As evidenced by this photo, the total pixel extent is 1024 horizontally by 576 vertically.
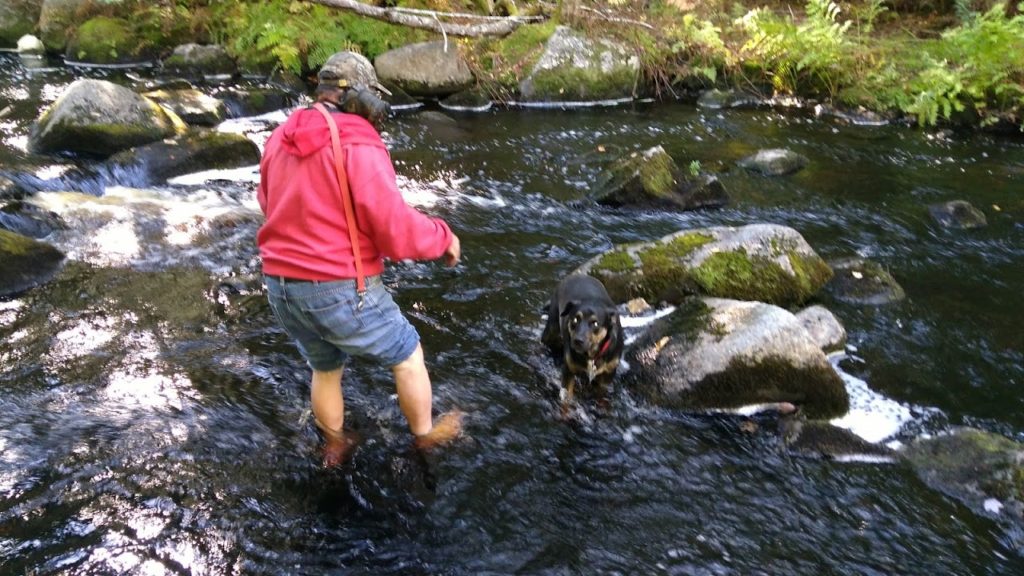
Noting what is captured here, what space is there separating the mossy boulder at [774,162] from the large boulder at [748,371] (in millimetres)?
5713

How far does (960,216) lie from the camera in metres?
8.48

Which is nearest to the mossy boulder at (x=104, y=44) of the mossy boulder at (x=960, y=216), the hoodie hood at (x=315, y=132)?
the hoodie hood at (x=315, y=132)

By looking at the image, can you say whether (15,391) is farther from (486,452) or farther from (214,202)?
(214,202)

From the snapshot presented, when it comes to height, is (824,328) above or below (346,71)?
below

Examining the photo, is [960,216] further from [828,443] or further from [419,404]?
[419,404]

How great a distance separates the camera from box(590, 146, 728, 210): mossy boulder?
8695mm

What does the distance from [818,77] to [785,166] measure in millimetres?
5385

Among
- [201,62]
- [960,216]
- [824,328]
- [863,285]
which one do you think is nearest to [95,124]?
[201,62]

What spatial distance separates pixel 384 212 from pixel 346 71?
0.77 metres

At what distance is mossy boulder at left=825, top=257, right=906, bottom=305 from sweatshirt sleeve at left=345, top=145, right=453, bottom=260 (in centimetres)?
469

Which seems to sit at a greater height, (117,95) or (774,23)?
(774,23)

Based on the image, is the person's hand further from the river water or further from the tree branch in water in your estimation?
the tree branch in water

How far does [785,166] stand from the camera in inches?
406

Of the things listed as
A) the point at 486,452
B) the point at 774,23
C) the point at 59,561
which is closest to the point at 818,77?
the point at 774,23
